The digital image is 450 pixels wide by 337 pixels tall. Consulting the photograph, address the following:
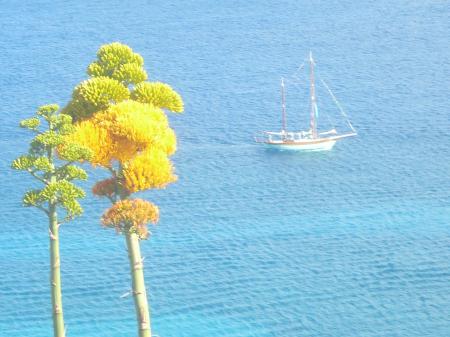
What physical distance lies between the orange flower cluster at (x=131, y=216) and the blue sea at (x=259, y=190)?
128 feet

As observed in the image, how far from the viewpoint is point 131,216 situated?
13422 millimetres

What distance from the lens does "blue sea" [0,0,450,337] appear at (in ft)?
181

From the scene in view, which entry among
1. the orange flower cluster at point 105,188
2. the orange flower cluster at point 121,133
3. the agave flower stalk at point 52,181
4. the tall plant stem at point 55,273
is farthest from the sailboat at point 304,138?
the orange flower cluster at point 121,133

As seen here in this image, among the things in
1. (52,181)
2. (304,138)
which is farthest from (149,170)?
(304,138)

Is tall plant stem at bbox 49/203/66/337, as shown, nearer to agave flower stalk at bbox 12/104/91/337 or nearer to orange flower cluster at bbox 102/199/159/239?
agave flower stalk at bbox 12/104/91/337

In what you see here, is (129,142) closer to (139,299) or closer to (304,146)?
(139,299)

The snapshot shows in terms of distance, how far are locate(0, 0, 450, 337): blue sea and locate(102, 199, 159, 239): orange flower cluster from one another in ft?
128

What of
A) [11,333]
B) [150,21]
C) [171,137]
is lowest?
[11,333]

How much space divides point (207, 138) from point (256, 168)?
711cm

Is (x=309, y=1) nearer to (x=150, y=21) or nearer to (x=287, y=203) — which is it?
(x=150, y=21)

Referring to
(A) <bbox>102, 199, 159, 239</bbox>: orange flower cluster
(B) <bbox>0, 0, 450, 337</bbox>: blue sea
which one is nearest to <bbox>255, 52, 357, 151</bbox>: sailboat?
(B) <bbox>0, 0, 450, 337</bbox>: blue sea

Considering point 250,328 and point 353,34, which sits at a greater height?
point 353,34

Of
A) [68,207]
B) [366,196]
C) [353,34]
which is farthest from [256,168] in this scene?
[68,207]

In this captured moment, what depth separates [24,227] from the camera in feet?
223
